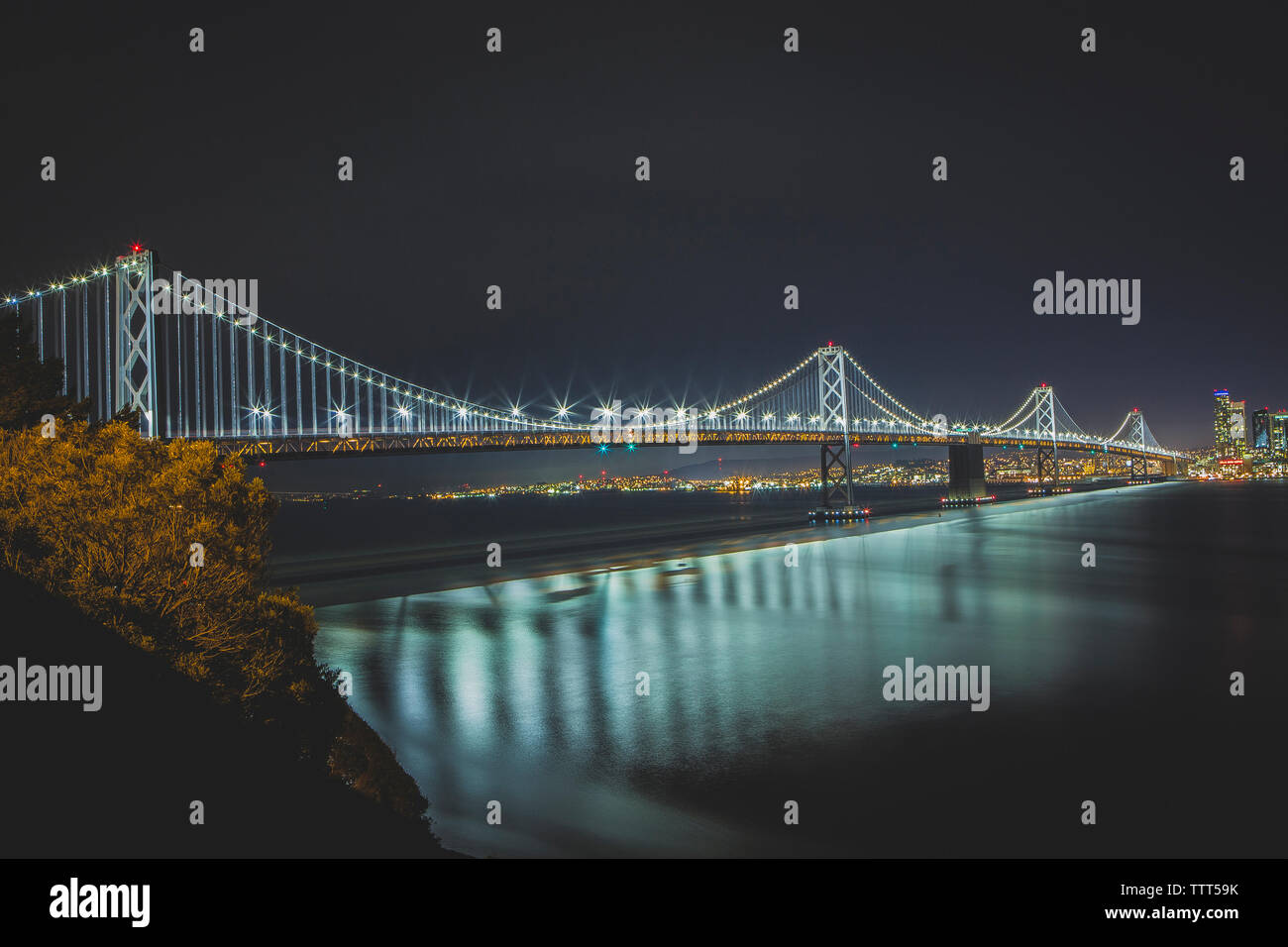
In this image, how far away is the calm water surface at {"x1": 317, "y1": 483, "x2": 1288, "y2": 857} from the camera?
10047mm

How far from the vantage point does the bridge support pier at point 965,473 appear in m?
89.1

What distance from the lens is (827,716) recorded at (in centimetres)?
1462

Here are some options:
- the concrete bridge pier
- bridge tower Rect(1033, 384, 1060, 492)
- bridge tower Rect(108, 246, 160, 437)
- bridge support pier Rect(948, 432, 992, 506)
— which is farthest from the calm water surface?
bridge tower Rect(1033, 384, 1060, 492)

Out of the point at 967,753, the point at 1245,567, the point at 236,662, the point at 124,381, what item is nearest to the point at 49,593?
the point at 236,662

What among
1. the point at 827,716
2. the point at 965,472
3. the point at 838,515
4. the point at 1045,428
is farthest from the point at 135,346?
the point at 1045,428

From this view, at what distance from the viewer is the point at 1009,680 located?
55.4 feet

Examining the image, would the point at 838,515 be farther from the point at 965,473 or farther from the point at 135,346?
the point at 135,346

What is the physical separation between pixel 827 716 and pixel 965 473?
267ft

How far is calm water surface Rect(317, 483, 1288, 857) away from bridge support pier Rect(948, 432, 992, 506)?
59.0 meters

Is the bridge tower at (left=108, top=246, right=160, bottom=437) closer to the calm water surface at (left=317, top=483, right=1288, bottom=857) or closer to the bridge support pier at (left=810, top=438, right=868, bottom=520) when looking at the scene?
the calm water surface at (left=317, top=483, right=1288, bottom=857)

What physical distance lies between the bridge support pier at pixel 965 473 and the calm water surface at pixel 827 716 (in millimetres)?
58976

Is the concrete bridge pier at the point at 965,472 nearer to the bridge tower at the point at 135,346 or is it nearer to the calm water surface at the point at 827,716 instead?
the calm water surface at the point at 827,716

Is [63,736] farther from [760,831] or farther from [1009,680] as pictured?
[1009,680]
